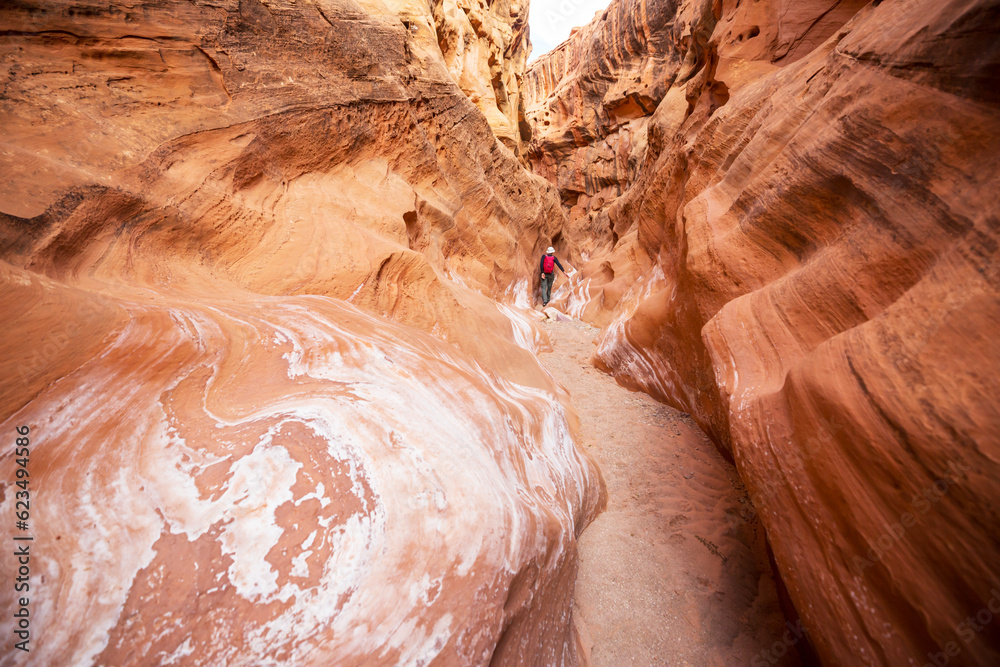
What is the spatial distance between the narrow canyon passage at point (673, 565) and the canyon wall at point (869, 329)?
37cm

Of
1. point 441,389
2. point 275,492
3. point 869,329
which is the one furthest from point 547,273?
point 275,492

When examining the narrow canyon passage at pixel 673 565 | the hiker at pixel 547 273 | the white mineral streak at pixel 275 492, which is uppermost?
the hiker at pixel 547 273

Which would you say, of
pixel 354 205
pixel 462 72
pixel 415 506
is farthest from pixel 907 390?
pixel 462 72

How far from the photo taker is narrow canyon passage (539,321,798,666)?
7.32 ft

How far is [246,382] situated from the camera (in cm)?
222

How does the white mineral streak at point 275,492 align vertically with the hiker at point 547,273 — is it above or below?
below

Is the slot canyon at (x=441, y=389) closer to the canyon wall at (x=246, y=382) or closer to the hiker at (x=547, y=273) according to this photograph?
the canyon wall at (x=246, y=382)

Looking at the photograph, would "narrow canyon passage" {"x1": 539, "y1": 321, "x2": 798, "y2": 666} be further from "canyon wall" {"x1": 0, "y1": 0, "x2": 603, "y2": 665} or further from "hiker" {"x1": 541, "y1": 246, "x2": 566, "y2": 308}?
"hiker" {"x1": 541, "y1": 246, "x2": 566, "y2": 308}

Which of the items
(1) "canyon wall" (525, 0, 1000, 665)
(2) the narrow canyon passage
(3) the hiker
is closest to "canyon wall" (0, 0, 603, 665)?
(2) the narrow canyon passage

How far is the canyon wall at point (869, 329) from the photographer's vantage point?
141 cm

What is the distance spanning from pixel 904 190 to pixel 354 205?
5.27m

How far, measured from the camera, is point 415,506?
72.1 inches

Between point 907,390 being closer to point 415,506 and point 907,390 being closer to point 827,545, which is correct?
point 827,545

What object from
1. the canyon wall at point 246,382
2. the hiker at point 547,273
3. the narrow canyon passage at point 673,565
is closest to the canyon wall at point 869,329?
the narrow canyon passage at point 673,565
